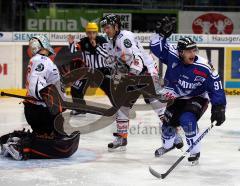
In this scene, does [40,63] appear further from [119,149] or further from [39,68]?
[119,149]

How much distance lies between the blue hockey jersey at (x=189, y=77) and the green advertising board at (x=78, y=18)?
7.69 m

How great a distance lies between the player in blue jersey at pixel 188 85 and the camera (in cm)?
527

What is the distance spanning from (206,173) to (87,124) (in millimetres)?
2974

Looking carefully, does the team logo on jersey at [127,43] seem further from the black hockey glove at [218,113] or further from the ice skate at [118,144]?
the black hockey glove at [218,113]

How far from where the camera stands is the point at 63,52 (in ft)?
36.1

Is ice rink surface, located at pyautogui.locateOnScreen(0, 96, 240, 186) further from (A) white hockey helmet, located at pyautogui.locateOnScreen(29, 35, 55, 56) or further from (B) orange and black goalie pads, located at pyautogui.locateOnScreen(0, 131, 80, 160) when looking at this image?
(A) white hockey helmet, located at pyautogui.locateOnScreen(29, 35, 55, 56)

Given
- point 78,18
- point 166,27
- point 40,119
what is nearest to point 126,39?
point 166,27

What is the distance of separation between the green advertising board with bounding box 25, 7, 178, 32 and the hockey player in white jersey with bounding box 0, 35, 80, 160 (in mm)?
7636

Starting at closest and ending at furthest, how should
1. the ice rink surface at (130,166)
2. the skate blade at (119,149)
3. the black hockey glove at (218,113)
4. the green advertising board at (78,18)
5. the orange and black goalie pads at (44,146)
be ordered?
1. the ice rink surface at (130,166)
2. the black hockey glove at (218,113)
3. the orange and black goalie pads at (44,146)
4. the skate blade at (119,149)
5. the green advertising board at (78,18)

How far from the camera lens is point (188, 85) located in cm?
536

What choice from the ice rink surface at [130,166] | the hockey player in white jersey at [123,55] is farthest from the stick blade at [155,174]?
the hockey player in white jersey at [123,55]

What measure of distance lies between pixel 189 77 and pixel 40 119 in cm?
133

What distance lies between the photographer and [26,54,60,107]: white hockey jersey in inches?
210

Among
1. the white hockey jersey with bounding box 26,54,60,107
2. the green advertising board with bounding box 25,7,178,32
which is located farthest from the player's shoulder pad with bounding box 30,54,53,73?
the green advertising board with bounding box 25,7,178,32
